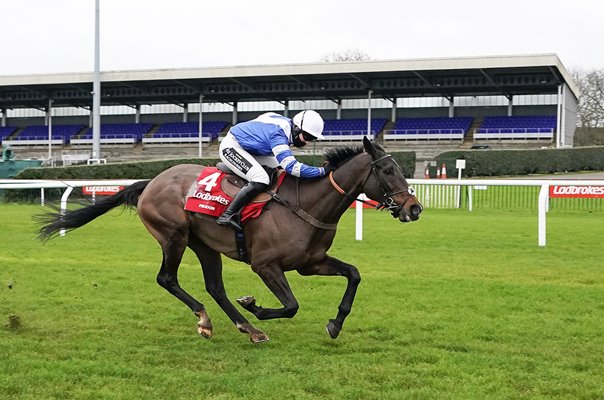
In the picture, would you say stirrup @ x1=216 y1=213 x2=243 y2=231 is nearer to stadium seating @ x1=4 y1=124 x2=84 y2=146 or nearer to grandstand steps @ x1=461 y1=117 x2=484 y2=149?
grandstand steps @ x1=461 y1=117 x2=484 y2=149

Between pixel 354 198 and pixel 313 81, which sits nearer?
pixel 354 198

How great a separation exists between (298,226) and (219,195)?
2.08 feet

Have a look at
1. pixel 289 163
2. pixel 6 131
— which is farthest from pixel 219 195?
pixel 6 131

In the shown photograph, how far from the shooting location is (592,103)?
168 feet

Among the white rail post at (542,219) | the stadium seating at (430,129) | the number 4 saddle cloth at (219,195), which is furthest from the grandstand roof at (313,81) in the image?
the number 4 saddle cloth at (219,195)

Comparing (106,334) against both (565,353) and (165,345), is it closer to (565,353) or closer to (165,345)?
(165,345)

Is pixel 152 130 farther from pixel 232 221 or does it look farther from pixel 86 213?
pixel 232 221

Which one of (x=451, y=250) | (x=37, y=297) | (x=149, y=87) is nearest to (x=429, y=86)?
(x=149, y=87)

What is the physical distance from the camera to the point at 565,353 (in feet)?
13.8

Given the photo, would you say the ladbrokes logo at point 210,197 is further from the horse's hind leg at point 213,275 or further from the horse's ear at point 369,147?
the horse's ear at point 369,147

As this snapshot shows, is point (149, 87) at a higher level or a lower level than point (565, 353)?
higher

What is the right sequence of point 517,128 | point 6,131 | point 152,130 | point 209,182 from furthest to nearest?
point 6,131, point 152,130, point 517,128, point 209,182

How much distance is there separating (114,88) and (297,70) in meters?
12.8

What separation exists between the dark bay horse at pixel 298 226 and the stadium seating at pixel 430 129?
33253 mm
